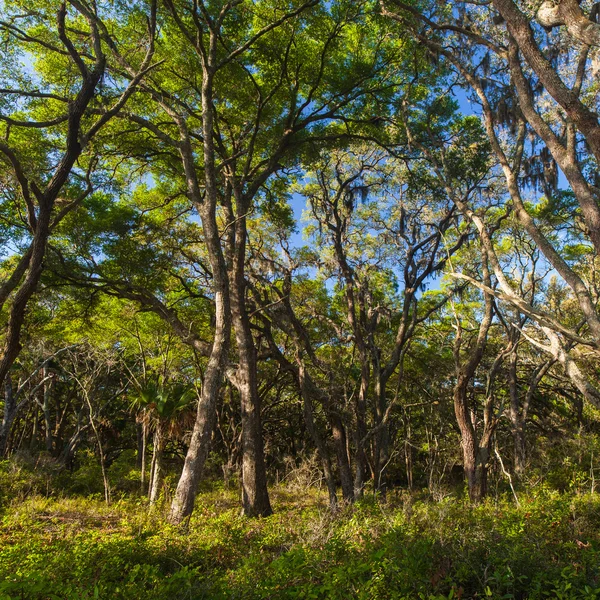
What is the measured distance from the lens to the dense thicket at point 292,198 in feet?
24.9

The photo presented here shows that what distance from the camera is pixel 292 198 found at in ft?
47.5

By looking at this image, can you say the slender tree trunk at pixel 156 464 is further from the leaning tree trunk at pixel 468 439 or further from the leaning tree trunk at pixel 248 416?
the leaning tree trunk at pixel 468 439

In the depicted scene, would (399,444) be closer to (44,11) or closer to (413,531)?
(413,531)

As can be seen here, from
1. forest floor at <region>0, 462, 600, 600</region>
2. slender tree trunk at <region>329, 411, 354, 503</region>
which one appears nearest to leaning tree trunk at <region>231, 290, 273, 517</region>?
forest floor at <region>0, 462, 600, 600</region>

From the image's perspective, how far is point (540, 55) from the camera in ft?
19.4

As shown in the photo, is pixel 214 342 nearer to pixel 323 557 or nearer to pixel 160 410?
pixel 323 557

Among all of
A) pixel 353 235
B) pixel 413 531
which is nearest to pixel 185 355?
pixel 353 235

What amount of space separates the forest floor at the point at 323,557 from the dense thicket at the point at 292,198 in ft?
4.96

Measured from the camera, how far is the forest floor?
3.64 meters

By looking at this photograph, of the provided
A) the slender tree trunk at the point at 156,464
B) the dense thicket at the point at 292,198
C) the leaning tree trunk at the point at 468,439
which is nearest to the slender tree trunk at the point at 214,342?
the dense thicket at the point at 292,198

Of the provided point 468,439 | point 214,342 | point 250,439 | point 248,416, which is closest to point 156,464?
point 250,439

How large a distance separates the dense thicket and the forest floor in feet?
4.96

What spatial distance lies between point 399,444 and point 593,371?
25.7 feet

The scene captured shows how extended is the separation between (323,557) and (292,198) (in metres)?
11.6
